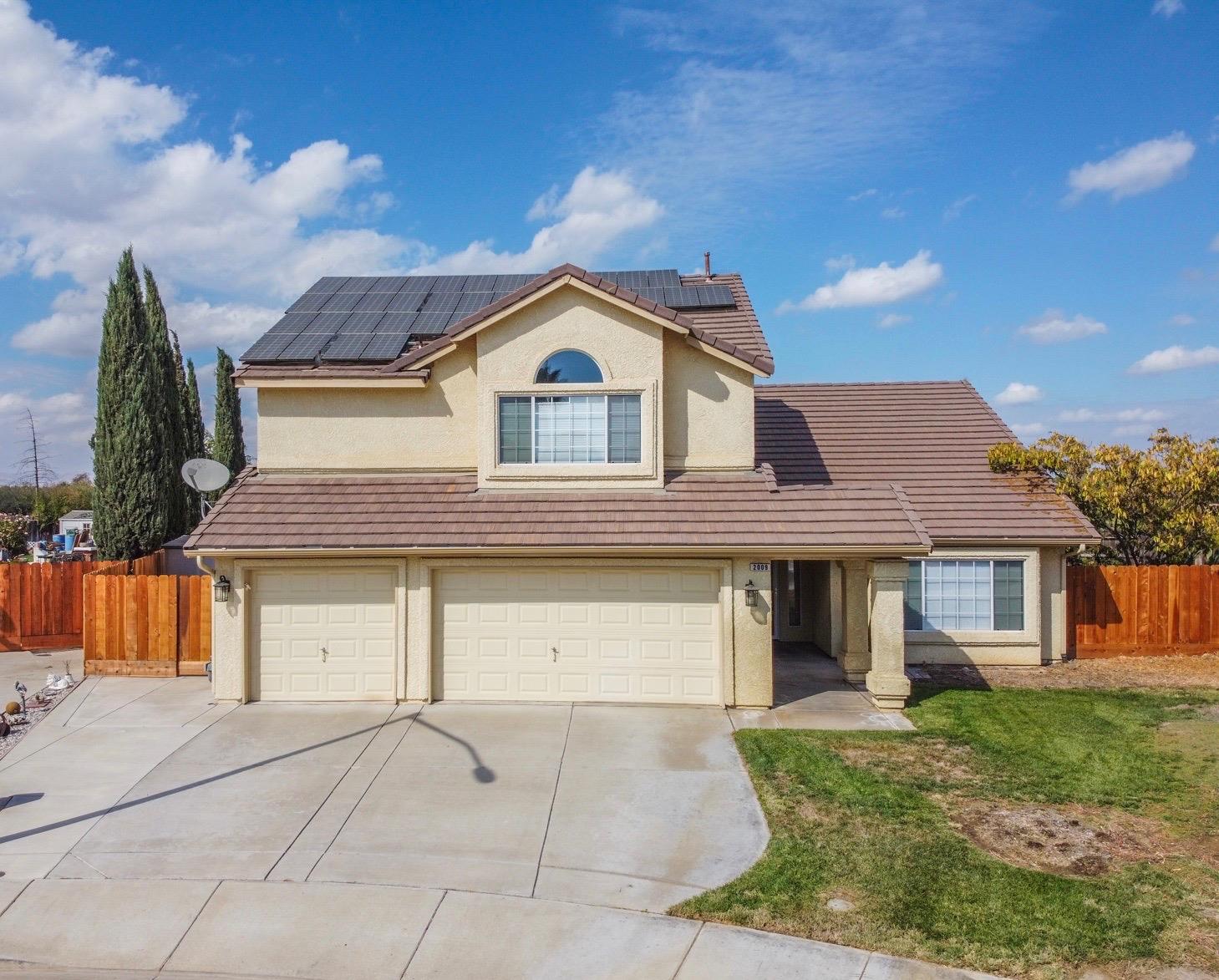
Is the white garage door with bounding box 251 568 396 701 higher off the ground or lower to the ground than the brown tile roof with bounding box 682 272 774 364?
lower

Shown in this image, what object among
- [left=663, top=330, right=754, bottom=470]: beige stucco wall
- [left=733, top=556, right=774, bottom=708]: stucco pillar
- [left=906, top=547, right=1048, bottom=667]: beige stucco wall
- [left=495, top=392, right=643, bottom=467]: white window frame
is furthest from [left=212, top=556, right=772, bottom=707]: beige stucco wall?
[left=906, top=547, right=1048, bottom=667]: beige stucco wall

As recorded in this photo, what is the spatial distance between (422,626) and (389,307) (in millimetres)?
7304

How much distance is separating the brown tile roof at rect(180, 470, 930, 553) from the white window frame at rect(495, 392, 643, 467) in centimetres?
51

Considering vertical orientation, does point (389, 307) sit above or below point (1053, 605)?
above

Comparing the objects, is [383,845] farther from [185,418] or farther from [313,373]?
[185,418]

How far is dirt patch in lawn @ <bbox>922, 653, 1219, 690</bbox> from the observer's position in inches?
546

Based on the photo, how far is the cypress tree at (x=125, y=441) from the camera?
21.4 m

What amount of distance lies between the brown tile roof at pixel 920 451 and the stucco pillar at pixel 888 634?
289 cm

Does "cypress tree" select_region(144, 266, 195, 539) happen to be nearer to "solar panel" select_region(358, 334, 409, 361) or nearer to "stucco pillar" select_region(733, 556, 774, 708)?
"solar panel" select_region(358, 334, 409, 361)

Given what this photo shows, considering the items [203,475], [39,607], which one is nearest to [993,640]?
[203,475]

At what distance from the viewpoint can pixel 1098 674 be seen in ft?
47.6

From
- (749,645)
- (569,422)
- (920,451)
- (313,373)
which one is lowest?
(749,645)

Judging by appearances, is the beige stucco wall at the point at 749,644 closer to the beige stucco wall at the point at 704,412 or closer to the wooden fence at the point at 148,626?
the beige stucco wall at the point at 704,412

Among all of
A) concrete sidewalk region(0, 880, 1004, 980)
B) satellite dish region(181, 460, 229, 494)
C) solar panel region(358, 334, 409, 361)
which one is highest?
solar panel region(358, 334, 409, 361)
